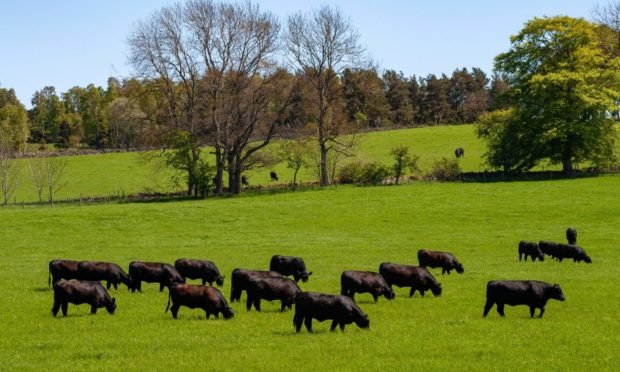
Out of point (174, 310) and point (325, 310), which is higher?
point (325, 310)

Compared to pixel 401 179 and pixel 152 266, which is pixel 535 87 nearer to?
pixel 401 179

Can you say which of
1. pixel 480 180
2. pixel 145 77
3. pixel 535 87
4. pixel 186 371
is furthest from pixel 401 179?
pixel 186 371

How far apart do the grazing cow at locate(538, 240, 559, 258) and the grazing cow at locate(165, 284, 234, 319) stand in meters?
19.3

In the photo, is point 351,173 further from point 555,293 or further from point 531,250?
point 555,293

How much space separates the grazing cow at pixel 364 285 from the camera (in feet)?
66.1

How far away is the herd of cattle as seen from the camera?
52.5ft

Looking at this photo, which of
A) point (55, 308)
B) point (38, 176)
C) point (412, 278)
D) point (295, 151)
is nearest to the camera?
point (55, 308)

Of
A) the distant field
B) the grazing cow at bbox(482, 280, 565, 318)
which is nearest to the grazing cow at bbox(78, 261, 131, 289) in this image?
the grazing cow at bbox(482, 280, 565, 318)

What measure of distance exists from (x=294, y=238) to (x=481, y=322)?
24.6 metres

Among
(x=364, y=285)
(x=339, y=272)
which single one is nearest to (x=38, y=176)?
(x=339, y=272)

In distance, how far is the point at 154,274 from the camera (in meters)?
22.8

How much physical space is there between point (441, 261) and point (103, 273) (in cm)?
1296

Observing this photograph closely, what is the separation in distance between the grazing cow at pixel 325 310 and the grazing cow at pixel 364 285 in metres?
4.11

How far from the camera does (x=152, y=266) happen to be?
22891mm
